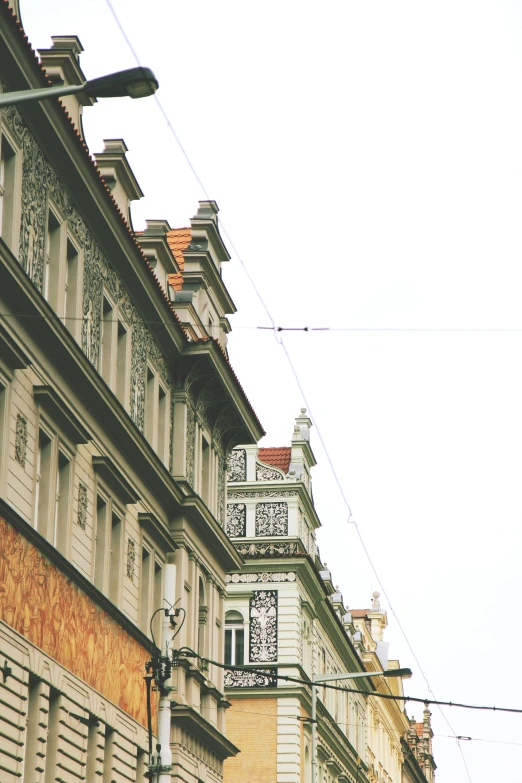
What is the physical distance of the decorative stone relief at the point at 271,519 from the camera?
152 ft

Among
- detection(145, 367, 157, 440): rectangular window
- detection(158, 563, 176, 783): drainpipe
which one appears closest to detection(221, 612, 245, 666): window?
detection(145, 367, 157, 440): rectangular window

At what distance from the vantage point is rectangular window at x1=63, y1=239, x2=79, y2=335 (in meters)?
23.7

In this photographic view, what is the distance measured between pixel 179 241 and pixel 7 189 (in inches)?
608

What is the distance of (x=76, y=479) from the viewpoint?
23891 millimetres

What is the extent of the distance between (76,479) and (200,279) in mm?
10980

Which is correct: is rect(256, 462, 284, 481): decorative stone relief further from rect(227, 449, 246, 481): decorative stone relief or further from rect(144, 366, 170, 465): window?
→ rect(144, 366, 170, 465): window

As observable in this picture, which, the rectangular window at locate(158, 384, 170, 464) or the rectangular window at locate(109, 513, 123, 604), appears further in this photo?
the rectangular window at locate(158, 384, 170, 464)

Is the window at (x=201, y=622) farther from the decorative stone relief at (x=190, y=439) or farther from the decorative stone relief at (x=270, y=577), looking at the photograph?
the decorative stone relief at (x=270, y=577)

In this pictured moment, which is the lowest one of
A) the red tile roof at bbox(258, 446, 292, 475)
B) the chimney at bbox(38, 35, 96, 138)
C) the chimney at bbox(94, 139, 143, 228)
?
the chimney at bbox(38, 35, 96, 138)

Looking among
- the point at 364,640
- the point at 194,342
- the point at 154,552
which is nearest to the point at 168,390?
the point at 194,342

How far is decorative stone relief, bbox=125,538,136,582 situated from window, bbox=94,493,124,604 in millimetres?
670

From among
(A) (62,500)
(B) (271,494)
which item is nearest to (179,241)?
(B) (271,494)

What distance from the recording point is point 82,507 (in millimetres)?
24266

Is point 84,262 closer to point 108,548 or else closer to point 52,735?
point 108,548
